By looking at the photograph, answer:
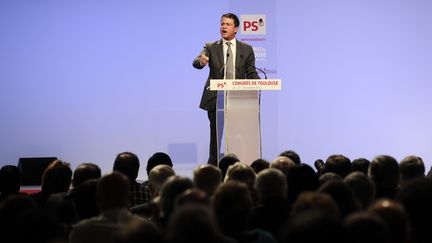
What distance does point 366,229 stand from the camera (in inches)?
91.7

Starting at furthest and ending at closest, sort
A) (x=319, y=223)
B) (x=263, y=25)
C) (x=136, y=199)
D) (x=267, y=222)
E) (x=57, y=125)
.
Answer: (x=57, y=125) → (x=263, y=25) → (x=136, y=199) → (x=267, y=222) → (x=319, y=223)

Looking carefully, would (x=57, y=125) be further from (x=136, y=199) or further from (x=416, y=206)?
(x=416, y=206)

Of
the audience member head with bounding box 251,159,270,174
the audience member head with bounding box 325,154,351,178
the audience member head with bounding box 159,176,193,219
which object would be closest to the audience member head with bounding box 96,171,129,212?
the audience member head with bounding box 159,176,193,219

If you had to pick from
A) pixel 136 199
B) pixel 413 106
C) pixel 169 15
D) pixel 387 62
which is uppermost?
pixel 169 15

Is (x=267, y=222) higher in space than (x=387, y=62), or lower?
lower

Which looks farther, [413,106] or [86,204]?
[413,106]

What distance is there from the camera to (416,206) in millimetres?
2938

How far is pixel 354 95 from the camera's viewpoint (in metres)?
9.59

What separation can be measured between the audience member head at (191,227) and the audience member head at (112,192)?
123cm

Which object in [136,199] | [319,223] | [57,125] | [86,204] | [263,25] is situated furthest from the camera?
[57,125]

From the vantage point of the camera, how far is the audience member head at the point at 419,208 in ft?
9.43

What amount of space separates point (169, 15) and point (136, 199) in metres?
5.00

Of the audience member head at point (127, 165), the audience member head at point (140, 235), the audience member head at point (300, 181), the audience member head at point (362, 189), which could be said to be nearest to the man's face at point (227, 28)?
the audience member head at point (127, 165)

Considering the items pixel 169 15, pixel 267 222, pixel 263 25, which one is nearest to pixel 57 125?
pixel 169 15
